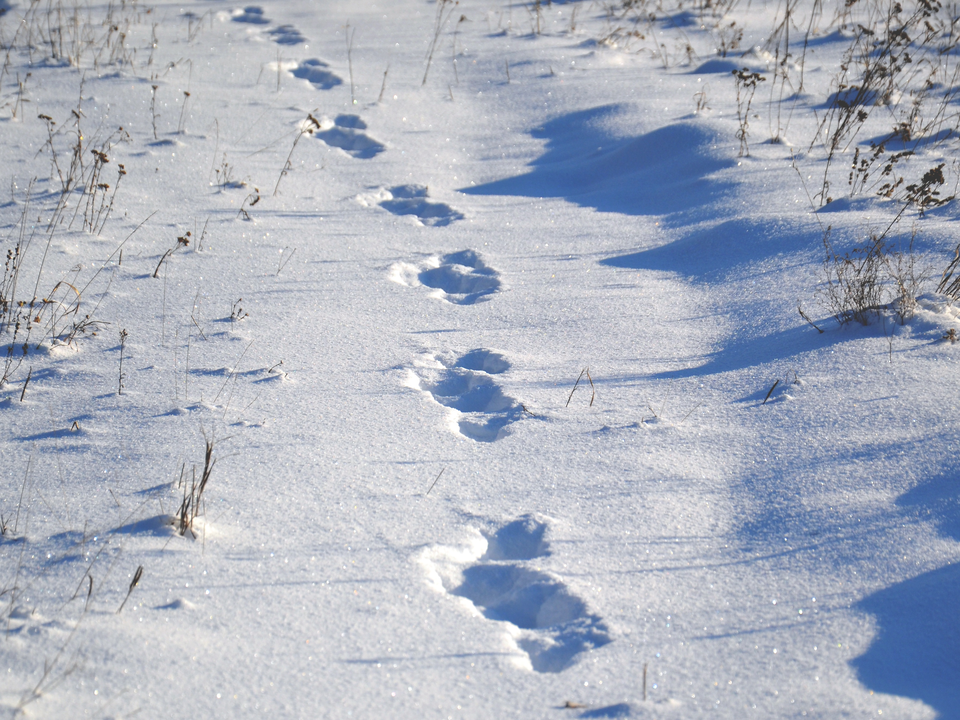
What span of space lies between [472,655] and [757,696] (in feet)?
1.78

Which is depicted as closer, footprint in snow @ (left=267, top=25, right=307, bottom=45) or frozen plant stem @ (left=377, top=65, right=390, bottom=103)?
frozen plant stem @ (left=377, top=65, right=390, bottom=103)

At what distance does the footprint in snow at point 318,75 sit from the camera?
5359mm

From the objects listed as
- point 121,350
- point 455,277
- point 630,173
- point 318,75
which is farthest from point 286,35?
point 121,350

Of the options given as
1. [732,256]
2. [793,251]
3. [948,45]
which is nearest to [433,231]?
[732,256]

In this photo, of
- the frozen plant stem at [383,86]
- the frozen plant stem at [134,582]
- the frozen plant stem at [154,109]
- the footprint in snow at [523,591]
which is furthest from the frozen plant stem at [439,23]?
the frozen plant stem at [134,582]

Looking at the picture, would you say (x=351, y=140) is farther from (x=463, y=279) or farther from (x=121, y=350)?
(x=121, y=350)

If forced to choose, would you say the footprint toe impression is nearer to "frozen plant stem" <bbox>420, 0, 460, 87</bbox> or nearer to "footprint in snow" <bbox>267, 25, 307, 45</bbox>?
"frozen plant stem" <bbox>420, 0, 460, 87</bbox>

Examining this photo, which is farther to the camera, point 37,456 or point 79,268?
point 79,268

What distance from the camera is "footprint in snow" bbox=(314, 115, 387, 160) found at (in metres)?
4.45

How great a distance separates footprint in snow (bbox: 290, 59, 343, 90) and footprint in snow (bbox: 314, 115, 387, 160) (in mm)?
815

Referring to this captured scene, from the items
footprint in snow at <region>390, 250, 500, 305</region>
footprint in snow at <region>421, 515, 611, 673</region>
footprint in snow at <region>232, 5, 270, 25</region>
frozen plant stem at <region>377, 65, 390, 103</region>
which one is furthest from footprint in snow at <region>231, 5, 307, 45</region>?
footprint in snow at <region>421, 515, 611, 673</region>

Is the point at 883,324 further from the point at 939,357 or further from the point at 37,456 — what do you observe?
the point at 37,456

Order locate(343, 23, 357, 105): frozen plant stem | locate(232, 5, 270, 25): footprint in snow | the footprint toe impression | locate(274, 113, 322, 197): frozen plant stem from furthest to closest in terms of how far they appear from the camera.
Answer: locate(232, 5, 270, 25): footprint in snow
locate(343, 23, 357, 105): frozen plant stem
locate(274, 113, 322, 197): frozen plant stem
the footprint toe impression

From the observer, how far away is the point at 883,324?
8.25ft
